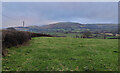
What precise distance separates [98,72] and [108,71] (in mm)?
529

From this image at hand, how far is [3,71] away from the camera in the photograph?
374cm

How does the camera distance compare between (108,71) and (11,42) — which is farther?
(11,42)

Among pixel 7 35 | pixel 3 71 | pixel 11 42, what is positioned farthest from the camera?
pixel 11 42

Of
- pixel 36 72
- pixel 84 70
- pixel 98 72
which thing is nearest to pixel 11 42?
pixel 36 72

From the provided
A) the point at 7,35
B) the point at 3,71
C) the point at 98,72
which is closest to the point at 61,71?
the point at 98,72

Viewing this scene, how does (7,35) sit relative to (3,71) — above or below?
above

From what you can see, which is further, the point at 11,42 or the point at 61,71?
the point at 11,42

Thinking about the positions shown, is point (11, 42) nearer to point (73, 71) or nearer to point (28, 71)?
point (28, 71)

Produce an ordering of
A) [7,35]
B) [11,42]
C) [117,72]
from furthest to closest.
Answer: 1. [11,42]
2. [7,35]
3. [117,72]

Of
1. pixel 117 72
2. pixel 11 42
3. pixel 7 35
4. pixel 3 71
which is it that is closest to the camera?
pixel 3 71

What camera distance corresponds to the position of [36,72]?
3812 mm

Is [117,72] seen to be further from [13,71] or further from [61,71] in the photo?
[13,71]

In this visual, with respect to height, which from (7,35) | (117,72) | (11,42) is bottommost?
(117,72)

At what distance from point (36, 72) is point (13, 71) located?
3.29 feet
